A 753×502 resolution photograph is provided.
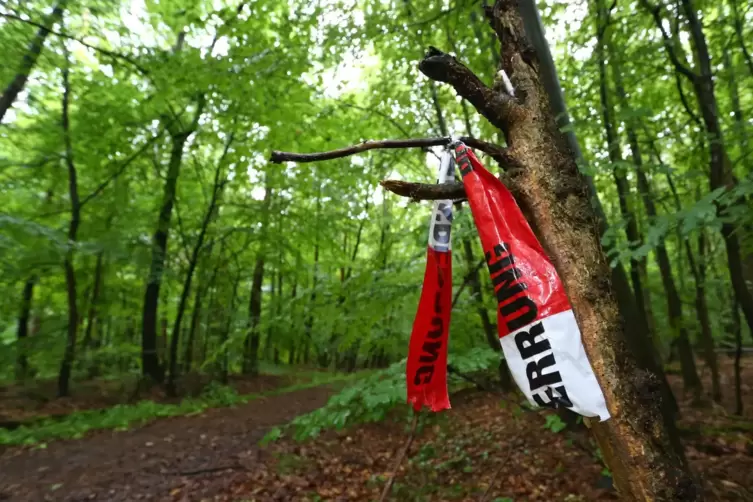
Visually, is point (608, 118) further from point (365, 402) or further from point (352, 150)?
point (352, 150)

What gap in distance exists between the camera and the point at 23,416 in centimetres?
897

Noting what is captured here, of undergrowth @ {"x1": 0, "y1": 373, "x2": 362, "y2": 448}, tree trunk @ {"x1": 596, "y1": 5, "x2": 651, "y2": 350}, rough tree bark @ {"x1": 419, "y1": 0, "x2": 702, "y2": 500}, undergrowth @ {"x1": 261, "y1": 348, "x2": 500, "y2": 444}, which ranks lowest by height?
undergrowth @ {"x1": 0, "y1": 373, "x2": 362, "y2": 448}

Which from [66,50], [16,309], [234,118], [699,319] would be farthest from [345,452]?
[16,309]

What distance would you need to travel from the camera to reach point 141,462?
6516 millimetres

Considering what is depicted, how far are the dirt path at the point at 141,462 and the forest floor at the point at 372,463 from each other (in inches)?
0.7

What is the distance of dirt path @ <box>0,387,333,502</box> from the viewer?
5422 millimetres

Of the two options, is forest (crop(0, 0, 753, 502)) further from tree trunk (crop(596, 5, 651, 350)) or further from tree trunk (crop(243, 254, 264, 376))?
tree trunk (crop(243, 254, 264, 376))

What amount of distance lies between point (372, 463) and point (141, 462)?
11.1 feet

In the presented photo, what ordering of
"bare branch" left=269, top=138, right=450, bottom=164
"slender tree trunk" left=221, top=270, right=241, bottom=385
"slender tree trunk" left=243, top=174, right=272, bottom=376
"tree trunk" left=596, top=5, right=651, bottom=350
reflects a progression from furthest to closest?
1. "slender tree trunk" left=221, top=270, right=241, bottom=385
2. "slender tree trunk" left=243, top=174, right=272, bottom=376
3. "tree trunk" left=596, top=5, right=651, bottom=350
4. "bare branch" left=269, top=138, right=450, bottom=164

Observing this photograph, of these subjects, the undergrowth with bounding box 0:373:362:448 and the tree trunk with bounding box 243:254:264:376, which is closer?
the undergrowth with bounding box 0:373:362:448

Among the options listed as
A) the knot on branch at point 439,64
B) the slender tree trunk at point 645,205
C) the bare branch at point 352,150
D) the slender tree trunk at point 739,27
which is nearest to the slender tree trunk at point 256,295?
the slender tree trunk at point 645,205

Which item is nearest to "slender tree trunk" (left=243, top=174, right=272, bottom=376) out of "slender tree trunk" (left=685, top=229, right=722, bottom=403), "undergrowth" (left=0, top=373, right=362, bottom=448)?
"undergrowth" (left=0, top=373, right=362, bottom=448)

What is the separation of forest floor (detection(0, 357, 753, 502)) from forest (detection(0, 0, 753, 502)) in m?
0.04

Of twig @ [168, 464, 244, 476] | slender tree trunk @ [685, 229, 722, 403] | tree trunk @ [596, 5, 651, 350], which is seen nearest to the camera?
tree trunk @ [596, 5, 651, 350]
